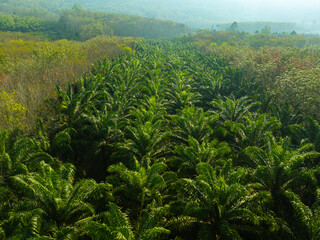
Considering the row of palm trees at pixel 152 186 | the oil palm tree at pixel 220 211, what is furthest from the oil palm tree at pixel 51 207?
the oil palm tree at pixel 220 211

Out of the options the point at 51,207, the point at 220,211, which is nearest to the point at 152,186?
the point at 220,211

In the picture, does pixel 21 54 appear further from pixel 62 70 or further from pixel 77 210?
pixel 77 210

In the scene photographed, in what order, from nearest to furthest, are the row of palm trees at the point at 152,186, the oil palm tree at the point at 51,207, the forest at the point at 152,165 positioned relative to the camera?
the oil palm tree at the point at 51,207 < the row of palm trees at the point at 152,186 < the forest at the point at 152,165

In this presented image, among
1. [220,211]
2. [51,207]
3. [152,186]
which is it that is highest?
[220,211]

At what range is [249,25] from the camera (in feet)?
636

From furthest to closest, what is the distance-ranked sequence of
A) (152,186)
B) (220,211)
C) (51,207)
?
(152,186) < (51,207) < (220,211)

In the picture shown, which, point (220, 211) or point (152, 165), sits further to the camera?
point (152, 165)

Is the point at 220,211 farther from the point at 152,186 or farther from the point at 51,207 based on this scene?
the point at 51,207

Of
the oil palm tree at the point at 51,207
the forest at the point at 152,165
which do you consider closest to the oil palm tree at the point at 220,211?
the forest at the point at 152,165

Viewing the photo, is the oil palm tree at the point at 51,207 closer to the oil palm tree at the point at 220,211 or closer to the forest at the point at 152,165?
the forest at the point at 152,165

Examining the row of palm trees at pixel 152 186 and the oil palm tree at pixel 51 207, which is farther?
the row of palm trees at pixel 152 186

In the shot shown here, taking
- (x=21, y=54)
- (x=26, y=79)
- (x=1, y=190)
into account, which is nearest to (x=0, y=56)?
(x=21, y=54)

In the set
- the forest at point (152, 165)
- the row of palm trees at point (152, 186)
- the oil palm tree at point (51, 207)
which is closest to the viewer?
the oil palm tree at point (51, 207)

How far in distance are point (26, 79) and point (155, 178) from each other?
46.4 ft
